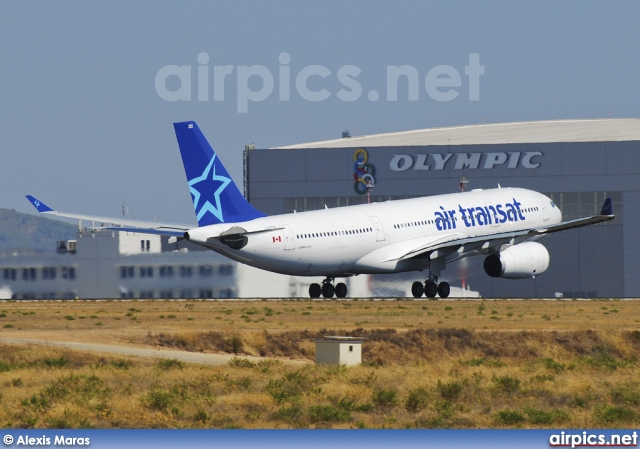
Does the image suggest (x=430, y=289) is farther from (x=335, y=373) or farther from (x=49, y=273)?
(x=335, y=373)

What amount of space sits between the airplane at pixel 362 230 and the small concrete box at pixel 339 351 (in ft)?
71.4

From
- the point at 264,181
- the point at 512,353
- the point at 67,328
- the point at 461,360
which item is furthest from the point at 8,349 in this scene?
the point at 264,181

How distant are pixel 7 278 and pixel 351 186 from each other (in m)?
38.7

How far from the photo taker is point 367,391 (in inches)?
1093

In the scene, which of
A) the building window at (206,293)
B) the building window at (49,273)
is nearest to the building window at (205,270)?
the building window at (206,293)

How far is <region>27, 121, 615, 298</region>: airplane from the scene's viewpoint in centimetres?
5709

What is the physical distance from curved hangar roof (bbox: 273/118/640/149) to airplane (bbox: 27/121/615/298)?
108 ft

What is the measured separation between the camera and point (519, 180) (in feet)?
326

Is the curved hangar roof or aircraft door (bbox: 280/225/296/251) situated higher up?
the curved hangar roof

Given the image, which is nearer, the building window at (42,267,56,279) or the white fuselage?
the white fuselage

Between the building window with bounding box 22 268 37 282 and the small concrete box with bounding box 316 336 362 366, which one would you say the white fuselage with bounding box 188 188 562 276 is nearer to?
the building window with bounding box 22 268 37 282

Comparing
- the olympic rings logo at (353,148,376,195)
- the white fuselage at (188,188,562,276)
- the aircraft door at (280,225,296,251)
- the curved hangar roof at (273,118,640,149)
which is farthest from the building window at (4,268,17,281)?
the curved hangar roof at (273,118,640,149)

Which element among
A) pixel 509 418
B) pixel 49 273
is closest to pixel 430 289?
pixel 49 273

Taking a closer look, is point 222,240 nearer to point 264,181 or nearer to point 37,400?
point 37,400
